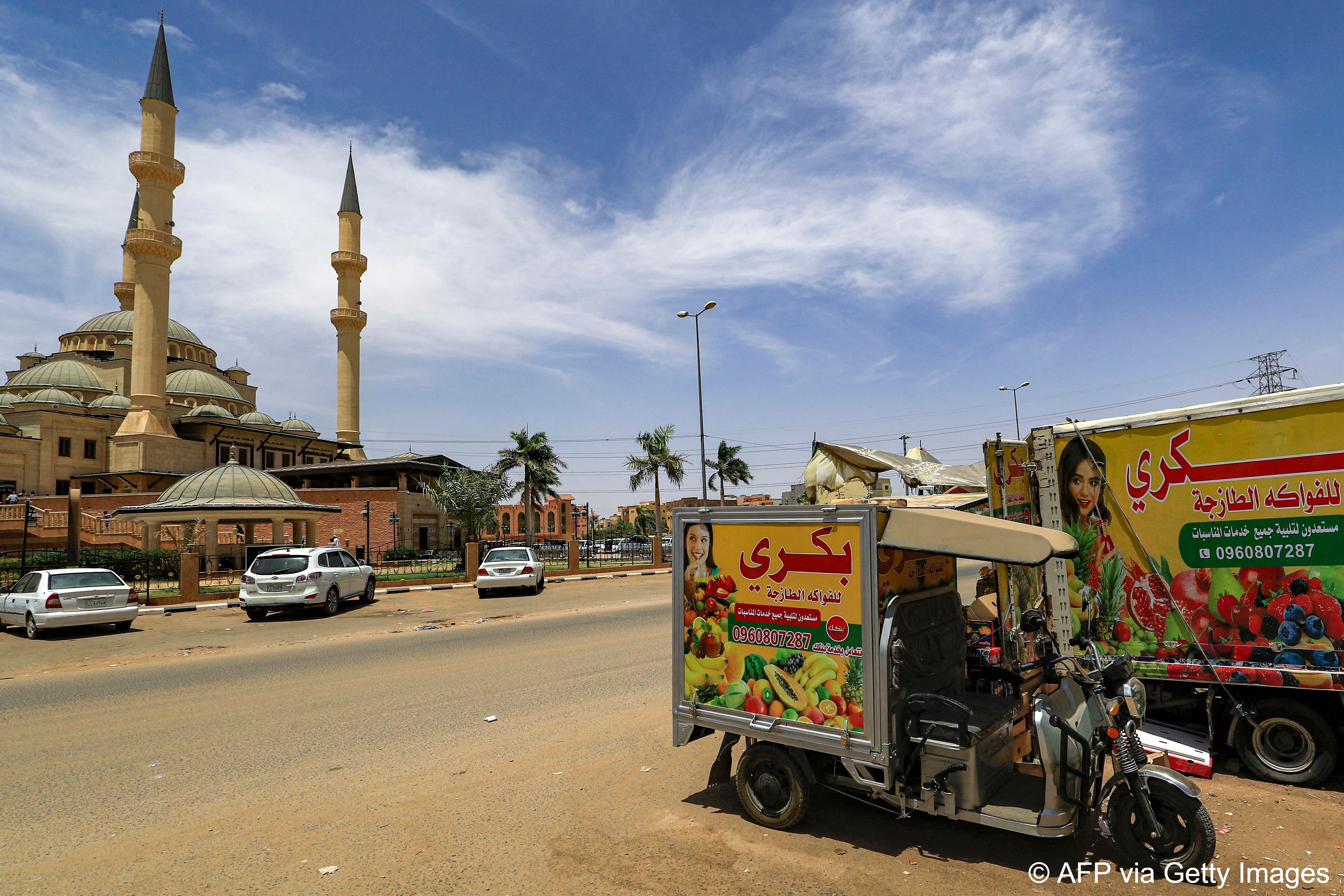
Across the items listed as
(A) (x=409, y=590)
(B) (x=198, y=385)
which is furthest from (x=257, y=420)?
(A) (x=409, y=590)

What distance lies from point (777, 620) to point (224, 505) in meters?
31.3

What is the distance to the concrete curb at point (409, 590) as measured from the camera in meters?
21.0

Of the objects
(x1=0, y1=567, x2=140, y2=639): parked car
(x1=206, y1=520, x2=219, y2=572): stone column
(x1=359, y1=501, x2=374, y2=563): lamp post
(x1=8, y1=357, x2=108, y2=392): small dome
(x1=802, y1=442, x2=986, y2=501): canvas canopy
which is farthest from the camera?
(x1=8, y1=357, x2=108, y2=392): small dome

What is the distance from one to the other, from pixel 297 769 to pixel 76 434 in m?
61.9

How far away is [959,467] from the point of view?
54.4ft

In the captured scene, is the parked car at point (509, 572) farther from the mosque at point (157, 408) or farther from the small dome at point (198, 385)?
the small dome at point (198, 385)

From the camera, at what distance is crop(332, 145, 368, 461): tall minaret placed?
5647 centimetres

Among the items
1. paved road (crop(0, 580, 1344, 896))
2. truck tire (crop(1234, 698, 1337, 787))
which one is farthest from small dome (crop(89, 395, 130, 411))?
truck tire (crop(1234, 698, 1337, 787))

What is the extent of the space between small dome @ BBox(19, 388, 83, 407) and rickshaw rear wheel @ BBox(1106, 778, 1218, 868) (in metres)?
70.0

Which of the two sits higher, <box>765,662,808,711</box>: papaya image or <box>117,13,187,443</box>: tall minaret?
<box>117,13,187,443</box>: tall minaret

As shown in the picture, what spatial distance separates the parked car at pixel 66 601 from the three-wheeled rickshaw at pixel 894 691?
1654 centimetres

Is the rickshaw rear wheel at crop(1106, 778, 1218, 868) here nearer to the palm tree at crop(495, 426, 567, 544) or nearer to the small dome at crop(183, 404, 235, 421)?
the palm tree at crop(495, 426, 567, 544)

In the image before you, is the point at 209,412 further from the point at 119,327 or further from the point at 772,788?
the point at 772,788

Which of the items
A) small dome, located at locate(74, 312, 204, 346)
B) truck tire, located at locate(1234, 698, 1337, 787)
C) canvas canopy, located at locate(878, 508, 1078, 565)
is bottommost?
truck tire, located at locate(1234, 698, 1337, 787)
